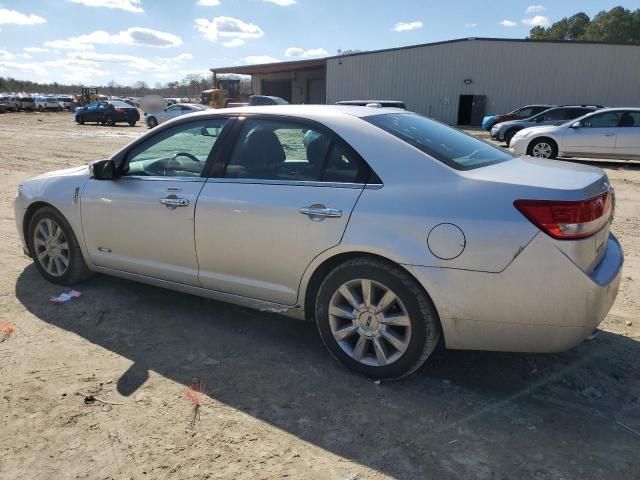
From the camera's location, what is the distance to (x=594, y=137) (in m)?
13.4

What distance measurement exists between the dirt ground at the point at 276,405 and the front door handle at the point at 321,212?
1.00 meters

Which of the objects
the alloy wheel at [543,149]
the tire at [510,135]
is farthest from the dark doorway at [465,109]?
the alloy wheel at [543,149]

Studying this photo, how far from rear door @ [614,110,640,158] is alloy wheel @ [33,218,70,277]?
1325cm

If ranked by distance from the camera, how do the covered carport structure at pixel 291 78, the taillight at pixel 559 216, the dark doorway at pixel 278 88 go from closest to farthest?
the taillight at pixel 559 216
the covered carport structure at pixel 291 78
the dark doorway at pixel 278 88

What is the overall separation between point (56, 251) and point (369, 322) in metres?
3.04

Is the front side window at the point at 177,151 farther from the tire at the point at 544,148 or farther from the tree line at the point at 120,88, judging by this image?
the tree line at the point at 120,88

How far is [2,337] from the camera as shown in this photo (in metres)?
3.75

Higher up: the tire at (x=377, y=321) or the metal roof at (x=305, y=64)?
the metal roof at (x=305, y=64)

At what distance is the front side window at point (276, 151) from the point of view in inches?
133

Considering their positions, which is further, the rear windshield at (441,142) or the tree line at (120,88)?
the tree line at (120,88)

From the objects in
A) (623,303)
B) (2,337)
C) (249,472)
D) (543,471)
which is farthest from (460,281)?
(2,337)

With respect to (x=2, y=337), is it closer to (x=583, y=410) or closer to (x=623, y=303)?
(x=583, y=410)

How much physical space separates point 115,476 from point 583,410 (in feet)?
8.05

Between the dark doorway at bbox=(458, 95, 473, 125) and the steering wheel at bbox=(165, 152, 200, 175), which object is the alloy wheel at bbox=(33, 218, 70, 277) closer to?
the steering wheel at bbox=(165, 152, 200, 175)
